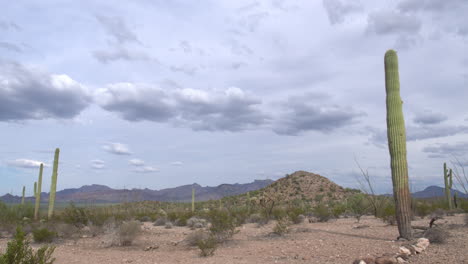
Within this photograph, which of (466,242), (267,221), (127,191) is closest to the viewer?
(466,242)

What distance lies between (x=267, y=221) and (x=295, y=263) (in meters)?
9.40

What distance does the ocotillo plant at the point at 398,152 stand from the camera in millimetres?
10609

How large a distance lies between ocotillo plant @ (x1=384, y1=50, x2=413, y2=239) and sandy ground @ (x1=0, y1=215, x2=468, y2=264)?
2.36ft

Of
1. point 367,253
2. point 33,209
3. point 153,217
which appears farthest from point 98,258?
point 33,209

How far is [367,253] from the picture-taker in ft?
29.1

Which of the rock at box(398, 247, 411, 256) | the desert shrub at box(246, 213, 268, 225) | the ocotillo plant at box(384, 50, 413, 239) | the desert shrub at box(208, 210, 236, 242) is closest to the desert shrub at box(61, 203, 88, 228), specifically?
the desert shrub at box(208, 210, 236, 242)

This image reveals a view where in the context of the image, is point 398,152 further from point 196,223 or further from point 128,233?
point 196,223

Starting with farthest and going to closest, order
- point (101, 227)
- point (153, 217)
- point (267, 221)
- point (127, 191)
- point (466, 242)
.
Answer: point (127, 191), point (153, 217), point (267, 221), point (101, 227), point (466, 242)

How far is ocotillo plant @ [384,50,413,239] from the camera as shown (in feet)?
34.8

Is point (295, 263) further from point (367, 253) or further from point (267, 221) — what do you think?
point (267, 221)

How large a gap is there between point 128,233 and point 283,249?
4.99 metres

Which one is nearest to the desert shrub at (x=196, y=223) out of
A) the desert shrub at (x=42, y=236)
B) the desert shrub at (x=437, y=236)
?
the desert shrub at (x=42, y=236)

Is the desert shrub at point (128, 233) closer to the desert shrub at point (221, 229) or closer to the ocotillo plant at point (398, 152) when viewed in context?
the desert shrub at point (221, 229)

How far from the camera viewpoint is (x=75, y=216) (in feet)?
52.4
